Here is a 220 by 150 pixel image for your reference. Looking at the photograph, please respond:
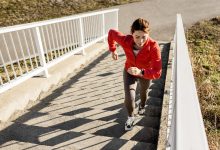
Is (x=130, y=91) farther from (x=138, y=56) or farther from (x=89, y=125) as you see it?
(x=89, y=125)

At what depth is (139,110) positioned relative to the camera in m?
4.24

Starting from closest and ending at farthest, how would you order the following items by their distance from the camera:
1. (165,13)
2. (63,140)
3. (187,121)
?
(187,121)
(63,140)
(165,13)

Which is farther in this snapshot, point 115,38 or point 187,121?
point 115,38

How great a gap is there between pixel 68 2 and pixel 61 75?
40.2 ft

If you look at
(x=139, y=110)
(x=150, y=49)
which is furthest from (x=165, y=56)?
(x=150, y=49)

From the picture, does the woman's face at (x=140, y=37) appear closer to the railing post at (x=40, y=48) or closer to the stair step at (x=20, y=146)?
the stair step at (x=20, y=146)

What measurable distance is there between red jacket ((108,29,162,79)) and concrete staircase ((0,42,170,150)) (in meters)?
0.88

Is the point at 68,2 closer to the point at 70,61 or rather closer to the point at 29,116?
the point at 70,61

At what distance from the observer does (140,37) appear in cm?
322

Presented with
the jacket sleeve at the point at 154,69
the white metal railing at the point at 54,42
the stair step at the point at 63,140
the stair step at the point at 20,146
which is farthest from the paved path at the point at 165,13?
the stair step at the point at 20,146

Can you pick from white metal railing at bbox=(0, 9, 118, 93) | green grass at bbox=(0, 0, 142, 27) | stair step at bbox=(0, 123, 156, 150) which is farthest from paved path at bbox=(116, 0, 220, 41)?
stair step at bbox=(0, 123, 156, 150)

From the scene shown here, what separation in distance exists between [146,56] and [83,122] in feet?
4.43

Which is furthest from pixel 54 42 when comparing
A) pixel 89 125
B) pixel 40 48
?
pixel 89 125

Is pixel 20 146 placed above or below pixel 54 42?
above
